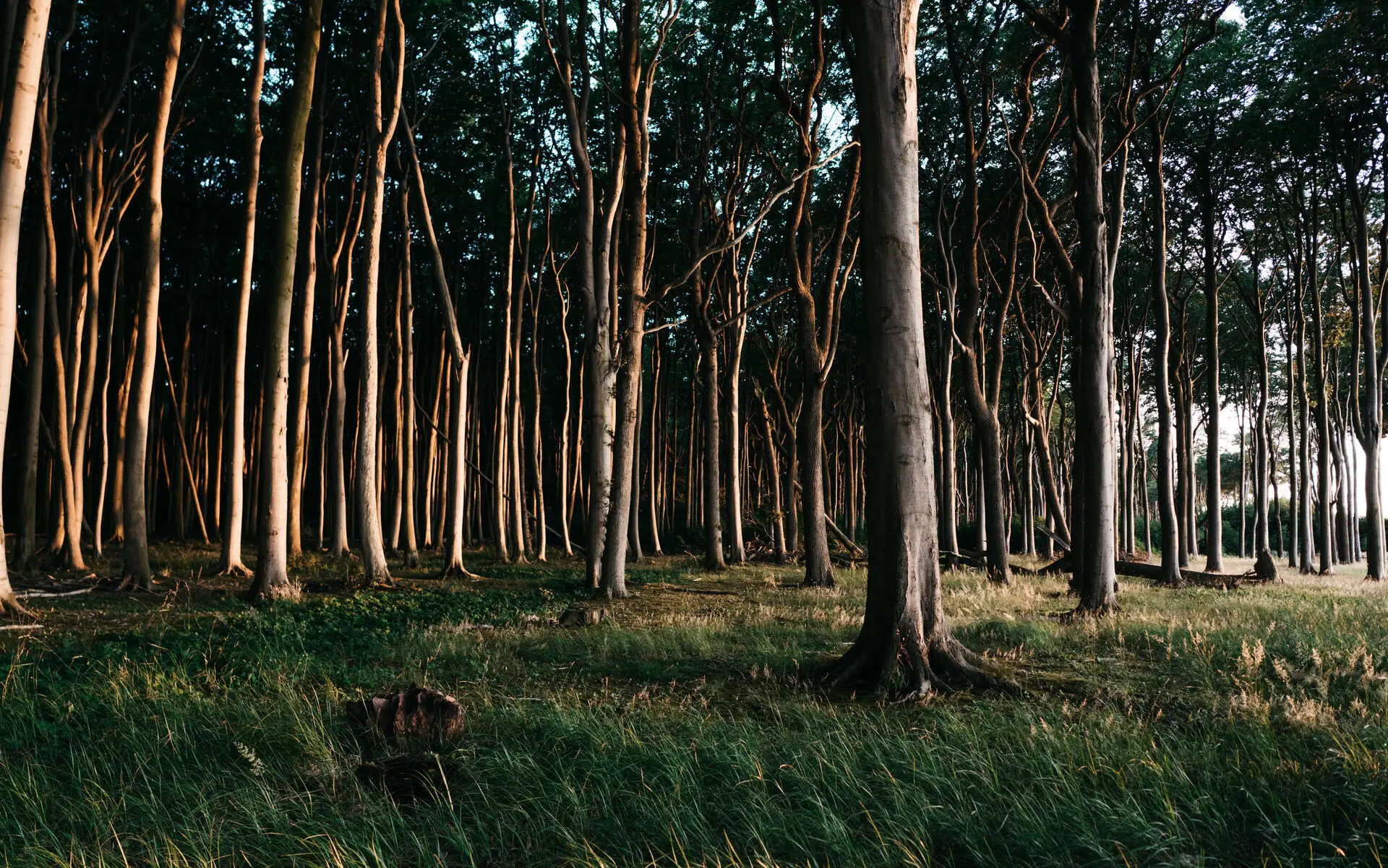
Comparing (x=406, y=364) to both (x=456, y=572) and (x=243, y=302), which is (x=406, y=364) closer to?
(x=243, y=302)

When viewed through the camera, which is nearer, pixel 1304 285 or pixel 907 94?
pixel 907 94

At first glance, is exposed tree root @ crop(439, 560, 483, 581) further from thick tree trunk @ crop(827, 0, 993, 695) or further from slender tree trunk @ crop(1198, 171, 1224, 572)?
slender tree trunk @ crop(1198, 171, 1224, 572)

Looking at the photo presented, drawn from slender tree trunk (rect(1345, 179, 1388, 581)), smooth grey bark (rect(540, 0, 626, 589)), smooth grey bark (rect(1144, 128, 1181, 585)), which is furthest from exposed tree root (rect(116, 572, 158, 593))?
slender tree trunk (rect(1345, 179, 1388, 581))

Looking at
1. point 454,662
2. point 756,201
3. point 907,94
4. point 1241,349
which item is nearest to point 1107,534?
point 907,94

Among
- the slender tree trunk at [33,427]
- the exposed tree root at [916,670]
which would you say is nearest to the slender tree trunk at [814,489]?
the exposed tree root at [916,670]

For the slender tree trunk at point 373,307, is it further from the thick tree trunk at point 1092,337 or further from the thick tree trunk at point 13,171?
the thick tree trunk at point 1092,337

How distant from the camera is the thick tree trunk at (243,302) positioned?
1173 cm

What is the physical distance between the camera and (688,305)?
78.2 ft

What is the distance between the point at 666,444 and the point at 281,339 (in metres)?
19.2

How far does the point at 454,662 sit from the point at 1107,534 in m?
7.74

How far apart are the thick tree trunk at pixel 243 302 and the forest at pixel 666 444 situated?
0.08 m

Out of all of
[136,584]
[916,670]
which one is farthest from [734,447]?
[916,670]

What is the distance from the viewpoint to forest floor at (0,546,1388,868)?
3145 mm

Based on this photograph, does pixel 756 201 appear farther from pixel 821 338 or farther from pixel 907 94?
pixel 907 94
